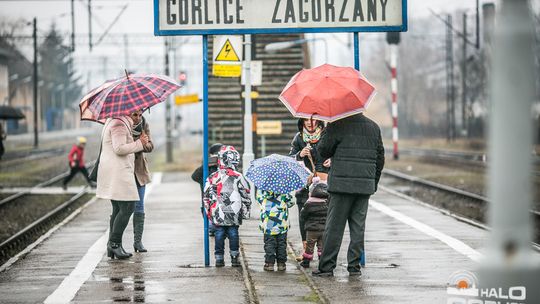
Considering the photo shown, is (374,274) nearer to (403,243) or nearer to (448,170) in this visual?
(403,243)

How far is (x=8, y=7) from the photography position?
77.8 metres

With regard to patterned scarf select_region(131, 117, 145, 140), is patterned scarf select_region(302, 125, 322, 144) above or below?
below

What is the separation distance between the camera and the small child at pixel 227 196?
9.73 metres

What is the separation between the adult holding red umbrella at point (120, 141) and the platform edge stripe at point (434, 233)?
349 cm

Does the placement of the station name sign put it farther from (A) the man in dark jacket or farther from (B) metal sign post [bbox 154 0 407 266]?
(A) the man in dark jacket

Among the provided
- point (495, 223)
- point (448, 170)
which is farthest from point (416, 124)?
→ point (495, 223)

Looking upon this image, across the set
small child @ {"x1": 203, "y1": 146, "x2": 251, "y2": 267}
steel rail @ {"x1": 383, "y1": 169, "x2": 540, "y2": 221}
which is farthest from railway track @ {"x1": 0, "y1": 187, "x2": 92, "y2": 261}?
steel rail @ {"x1": 383, "y1": 169, "x2": 540, "y2": 221}

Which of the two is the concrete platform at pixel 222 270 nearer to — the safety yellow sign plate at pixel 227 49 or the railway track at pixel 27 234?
the railway track at pixel 27 234

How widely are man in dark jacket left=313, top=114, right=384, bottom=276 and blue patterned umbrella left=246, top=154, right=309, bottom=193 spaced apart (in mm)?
466

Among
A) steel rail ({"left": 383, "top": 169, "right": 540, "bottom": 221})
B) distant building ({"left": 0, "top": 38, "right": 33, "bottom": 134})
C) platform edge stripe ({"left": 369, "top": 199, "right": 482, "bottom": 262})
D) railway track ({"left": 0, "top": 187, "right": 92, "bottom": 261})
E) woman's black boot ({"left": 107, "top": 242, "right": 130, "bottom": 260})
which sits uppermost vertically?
distant building ({"left": 0, "top": 38, "right": 33, "bottom": 134})

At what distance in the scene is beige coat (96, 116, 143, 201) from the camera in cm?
1049

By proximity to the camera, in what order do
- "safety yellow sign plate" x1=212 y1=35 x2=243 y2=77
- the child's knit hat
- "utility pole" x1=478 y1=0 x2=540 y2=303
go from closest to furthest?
"utility pole" x1=478 y1=0 x2=540 y2=303, the child's knit hat, "safety yellow sign plate" x1=212 y1=35 x2=243 y2=77

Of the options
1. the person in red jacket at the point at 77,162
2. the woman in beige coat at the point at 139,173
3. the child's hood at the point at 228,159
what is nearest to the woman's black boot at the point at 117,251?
the woman in beige coat at the point at 139,173

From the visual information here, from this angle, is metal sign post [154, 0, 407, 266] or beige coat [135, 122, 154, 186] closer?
metal sign post [154, 0, 407, 266]
